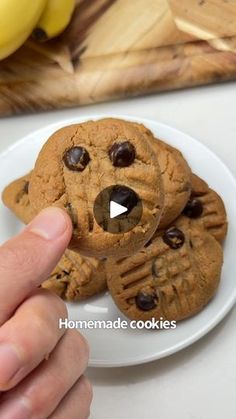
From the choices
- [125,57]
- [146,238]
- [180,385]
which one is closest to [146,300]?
[180,385]

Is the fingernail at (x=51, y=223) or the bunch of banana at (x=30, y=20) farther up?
the bunch of banana at (x=30, y=20)

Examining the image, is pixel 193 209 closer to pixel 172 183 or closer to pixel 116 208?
pixel 172 183

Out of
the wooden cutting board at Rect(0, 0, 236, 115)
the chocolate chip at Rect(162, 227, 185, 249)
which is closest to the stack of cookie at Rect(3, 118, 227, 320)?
the chocolate chip at Rect(162, 227, 185, 249)

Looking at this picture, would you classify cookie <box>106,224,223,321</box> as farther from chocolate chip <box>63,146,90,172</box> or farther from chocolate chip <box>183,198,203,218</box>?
chocolate chip <box>63,146,90,172</box>

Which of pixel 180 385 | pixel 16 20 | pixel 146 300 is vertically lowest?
pixel 180 385

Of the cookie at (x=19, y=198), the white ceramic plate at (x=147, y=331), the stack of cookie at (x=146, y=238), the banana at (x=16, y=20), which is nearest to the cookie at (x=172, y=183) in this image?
the stack of cookie at (x=146, y=238)

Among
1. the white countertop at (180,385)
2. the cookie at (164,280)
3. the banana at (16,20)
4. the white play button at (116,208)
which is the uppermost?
the banana at (16,20)

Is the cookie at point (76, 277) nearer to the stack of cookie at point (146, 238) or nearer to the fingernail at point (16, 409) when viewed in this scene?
the stack of cookie at point (146, 238)
